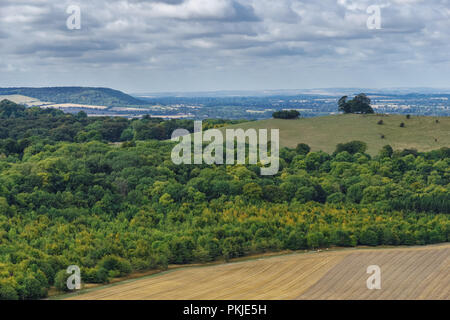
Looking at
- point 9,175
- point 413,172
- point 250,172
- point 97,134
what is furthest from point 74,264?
point 97,134

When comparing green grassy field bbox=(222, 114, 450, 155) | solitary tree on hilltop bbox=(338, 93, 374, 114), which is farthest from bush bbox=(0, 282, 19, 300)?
solitary tree on hilltop bbox=(338, 93, 374, 114)

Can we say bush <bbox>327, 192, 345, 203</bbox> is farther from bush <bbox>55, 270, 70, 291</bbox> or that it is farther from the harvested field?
bush <bbox>55, 270, 70, 291</bbox>

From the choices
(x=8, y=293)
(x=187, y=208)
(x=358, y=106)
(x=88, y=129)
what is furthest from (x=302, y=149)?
(x=8, y=293)

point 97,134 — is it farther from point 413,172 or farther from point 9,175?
point 413,172

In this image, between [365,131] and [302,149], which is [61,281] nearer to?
[302,149]

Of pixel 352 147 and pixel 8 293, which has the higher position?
pixel 352 147
